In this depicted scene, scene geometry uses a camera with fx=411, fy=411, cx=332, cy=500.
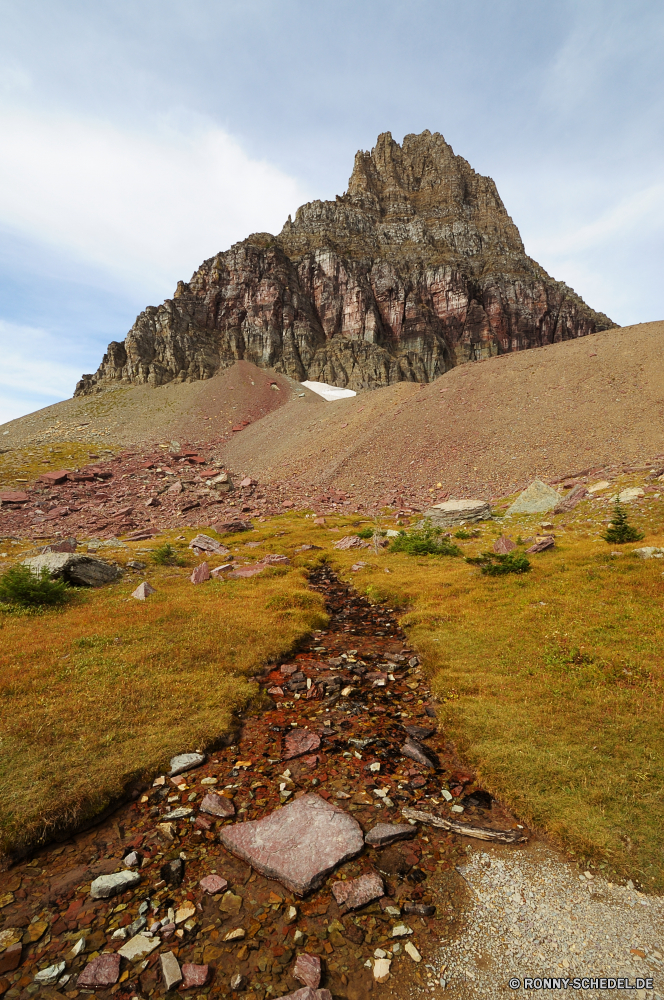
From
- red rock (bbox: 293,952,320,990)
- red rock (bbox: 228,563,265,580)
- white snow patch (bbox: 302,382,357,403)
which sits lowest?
red rock (bbox: 293,952,320,990)

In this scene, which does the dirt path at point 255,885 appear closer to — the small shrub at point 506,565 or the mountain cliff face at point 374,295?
the small shrub at point 506,565

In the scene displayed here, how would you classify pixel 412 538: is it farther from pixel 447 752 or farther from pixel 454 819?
pixel 454 819

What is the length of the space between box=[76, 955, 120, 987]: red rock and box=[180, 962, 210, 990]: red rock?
727mm

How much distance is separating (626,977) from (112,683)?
10.6 m

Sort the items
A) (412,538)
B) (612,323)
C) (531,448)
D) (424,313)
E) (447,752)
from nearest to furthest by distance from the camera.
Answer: (447,752), (412,538), (531,448), (424,313), (612,323)

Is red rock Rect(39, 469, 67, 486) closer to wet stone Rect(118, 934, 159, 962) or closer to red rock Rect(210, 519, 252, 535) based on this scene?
red rock Rect(210, 519, 252, 535)

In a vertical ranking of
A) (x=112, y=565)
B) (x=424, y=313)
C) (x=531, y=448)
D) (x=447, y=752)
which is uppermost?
(x=424, y=313)

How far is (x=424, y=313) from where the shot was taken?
150 metres

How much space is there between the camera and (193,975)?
449cm

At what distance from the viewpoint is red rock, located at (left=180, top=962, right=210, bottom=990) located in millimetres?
4426

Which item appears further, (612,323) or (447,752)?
(612,323)

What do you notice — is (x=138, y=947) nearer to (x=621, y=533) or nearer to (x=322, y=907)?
(x=322, y=907)

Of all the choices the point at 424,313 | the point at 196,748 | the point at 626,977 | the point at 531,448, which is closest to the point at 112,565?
the point at 196,748

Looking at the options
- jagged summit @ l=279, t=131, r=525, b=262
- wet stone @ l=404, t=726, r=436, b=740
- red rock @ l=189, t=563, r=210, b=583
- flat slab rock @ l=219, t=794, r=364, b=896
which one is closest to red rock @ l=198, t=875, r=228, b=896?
flat slab rock @ l=219, t=794, r=364, b=896
